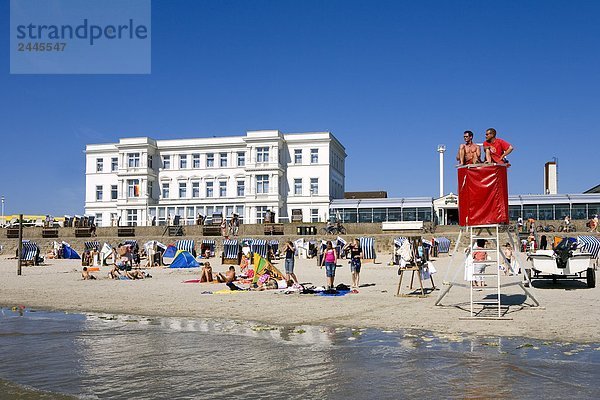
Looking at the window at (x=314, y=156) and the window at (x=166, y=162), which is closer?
the window at (x=314, y=156)

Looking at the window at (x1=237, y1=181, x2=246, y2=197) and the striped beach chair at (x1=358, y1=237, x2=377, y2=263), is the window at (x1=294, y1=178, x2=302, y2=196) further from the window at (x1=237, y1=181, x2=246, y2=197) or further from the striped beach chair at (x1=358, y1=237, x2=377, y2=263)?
the striped beach chair at (x1=358, y1=237, x2=377, y2=263)

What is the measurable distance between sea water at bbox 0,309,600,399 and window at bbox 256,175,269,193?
2073 inches

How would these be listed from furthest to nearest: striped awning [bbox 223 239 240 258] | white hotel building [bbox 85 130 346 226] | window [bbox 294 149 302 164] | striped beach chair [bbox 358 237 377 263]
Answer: window [bbox 294 149 302 164] → white hotel building [bbox 85 130 346 226] → striped awning [bbox 223 239 240 258] → striped beach chair [bbox 358 237 377 263]

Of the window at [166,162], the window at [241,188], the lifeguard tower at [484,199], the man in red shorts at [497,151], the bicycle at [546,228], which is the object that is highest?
the window at [166,162]

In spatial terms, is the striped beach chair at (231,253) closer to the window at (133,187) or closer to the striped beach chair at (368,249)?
the striped beach chair at (368,249)

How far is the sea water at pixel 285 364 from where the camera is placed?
7168 mm

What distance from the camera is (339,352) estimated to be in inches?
369

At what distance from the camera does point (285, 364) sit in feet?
28.2

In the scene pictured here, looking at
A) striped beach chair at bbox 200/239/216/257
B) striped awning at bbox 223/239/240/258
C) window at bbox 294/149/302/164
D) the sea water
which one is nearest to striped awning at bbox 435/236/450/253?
striped awning at bbox 223/239/240/258

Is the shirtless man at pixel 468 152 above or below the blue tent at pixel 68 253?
above

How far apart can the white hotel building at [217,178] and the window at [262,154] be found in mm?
22

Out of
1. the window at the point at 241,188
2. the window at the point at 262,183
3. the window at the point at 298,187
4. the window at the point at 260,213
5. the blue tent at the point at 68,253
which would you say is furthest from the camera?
the window at the point at 241,188

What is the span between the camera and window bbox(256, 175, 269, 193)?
212 feet

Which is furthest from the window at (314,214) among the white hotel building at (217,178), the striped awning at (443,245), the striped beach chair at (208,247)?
the striped awning at (443,245)
